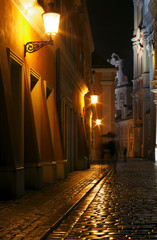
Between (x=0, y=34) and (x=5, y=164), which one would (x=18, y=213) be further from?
(x=0, y=34)

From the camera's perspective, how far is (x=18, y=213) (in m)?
7.70

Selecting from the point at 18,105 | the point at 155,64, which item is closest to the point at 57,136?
the point at 18,105

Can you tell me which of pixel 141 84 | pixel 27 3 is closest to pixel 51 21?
pixel 27 3

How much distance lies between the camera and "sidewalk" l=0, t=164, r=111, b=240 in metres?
6.14

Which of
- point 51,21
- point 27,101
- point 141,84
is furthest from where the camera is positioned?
point 141,84

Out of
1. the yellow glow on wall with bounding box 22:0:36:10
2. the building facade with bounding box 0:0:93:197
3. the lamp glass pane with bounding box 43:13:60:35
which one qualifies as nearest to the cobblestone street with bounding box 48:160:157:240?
the building facade with bounding box 0:0:93:197

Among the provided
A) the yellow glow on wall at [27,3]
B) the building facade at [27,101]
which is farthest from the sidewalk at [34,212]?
the yellow glow on wall at [27,3]

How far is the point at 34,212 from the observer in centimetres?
782

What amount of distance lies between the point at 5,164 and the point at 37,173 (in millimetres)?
2162

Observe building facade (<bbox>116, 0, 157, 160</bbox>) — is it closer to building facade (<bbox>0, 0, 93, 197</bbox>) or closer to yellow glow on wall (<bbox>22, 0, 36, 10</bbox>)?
building facade (<bbox>0, 0, 93, 197</bbox>)

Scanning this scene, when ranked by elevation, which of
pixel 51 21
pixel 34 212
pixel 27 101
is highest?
pixel 51 21

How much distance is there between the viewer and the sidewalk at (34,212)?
6138 mm

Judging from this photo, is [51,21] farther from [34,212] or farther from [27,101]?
[34,212]

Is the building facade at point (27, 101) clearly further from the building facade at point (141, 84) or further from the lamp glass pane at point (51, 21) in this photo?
the building facade at point (141, 84)
